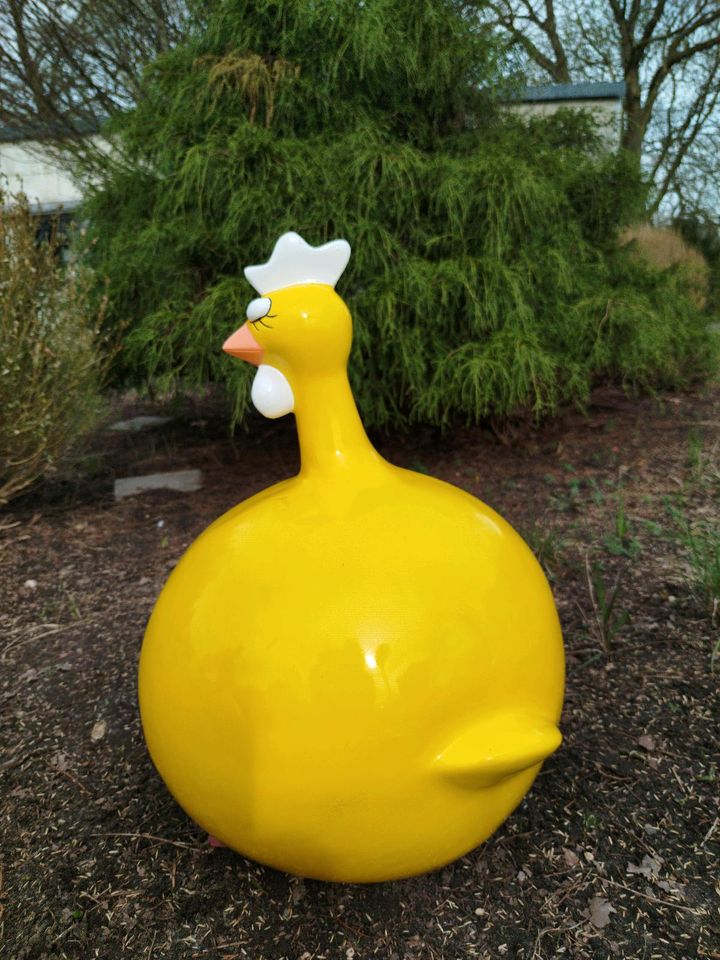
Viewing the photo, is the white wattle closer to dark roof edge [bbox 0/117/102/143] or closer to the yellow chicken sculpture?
the yellow chicken sculpture

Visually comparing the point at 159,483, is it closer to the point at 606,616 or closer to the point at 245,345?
the point at 606,616

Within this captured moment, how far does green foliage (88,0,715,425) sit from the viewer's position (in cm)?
428

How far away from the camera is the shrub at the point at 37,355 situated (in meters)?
4.16

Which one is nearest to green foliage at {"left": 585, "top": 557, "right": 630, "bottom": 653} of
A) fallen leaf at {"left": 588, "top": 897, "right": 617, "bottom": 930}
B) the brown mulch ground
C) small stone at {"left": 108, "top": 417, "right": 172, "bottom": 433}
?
the brown mulch ground

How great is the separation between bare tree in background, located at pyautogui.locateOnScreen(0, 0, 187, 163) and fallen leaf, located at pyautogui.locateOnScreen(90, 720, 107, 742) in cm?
592

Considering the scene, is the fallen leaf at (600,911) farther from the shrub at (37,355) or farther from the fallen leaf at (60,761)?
the shrub at (37,355)

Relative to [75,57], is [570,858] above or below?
below

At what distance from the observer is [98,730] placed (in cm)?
252

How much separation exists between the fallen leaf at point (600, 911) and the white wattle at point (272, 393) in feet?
4.59

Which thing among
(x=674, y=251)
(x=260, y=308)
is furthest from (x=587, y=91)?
(x=260, y=308)

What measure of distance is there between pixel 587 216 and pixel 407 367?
2.03m

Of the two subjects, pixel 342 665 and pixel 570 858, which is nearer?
pixel 342 665

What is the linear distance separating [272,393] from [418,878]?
50.3 inches

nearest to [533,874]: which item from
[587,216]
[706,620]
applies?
[706,620]
